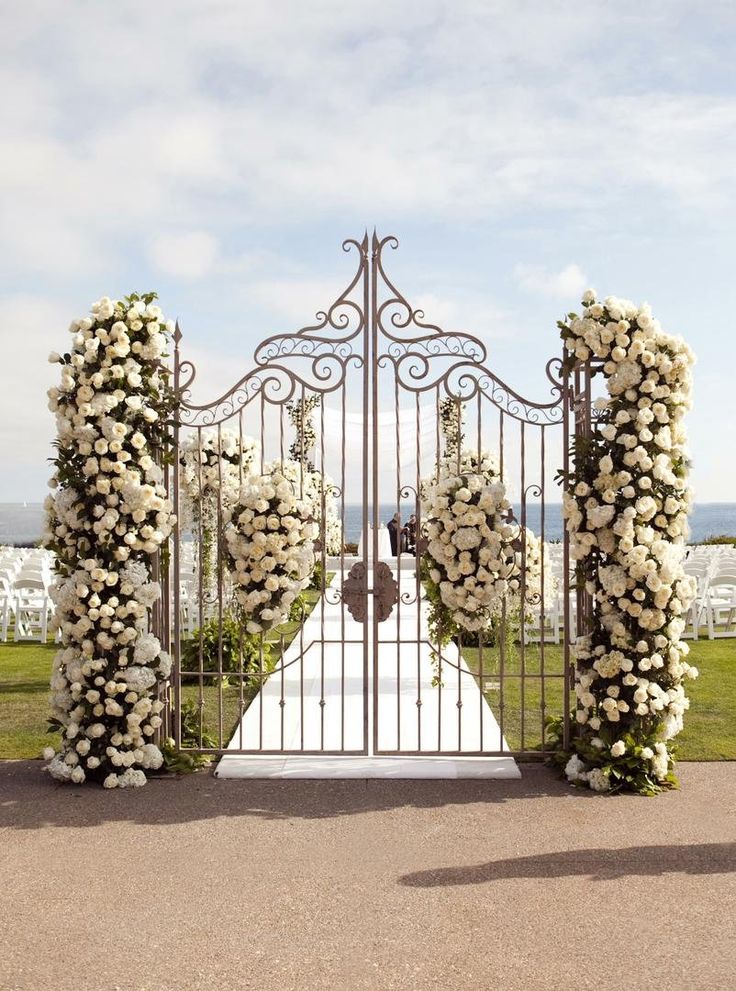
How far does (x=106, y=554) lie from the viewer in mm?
6770

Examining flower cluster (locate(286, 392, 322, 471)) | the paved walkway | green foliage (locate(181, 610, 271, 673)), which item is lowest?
the paved walkway

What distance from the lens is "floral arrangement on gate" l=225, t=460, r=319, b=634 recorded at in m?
6.92

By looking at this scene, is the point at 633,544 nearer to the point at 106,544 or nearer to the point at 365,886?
the point at 365,886

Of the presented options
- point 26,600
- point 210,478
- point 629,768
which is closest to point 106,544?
point 210,478

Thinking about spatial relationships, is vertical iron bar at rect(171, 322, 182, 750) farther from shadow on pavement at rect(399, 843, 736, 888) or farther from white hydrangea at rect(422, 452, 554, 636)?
shadow on pavement at rect(399, 843, 736, 888)

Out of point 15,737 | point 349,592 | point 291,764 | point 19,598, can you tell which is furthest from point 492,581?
point 19,598

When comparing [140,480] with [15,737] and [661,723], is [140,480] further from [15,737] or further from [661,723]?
[661,723]

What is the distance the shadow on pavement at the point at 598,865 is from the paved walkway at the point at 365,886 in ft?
0.05

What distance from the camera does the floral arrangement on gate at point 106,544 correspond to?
21.9 feet

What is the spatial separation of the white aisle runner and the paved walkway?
310 mm

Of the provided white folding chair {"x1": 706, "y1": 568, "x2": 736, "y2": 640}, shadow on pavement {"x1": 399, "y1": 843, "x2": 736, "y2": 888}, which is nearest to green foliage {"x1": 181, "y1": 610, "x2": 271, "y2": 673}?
shadow on pavement {"x1": 399, "y1": 843, "x2": 736, "y2": 888}

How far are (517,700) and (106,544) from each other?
4.86 metres

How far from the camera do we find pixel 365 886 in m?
4.87

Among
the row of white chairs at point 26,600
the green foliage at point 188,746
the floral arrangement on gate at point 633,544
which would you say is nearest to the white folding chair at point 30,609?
the row of white chairs at point 26,600
